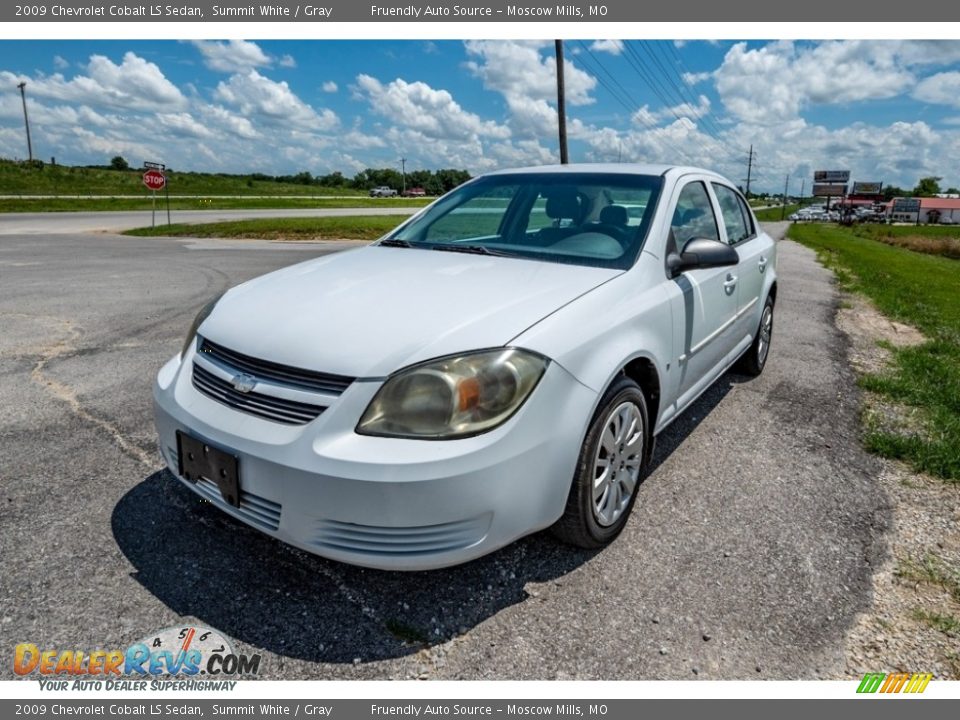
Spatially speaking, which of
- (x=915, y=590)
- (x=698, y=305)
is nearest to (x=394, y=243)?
(x=698, y=305)

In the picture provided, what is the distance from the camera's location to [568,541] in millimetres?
2426

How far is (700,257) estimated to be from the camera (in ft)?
9.41

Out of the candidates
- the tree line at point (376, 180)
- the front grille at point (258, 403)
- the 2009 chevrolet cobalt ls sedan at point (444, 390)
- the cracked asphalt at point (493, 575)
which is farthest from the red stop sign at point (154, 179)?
the tree line at point (376, 180)

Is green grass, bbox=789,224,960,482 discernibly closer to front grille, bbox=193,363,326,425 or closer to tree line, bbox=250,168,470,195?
front grille, bbox=193,363,326,425

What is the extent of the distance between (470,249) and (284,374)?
1.38 m

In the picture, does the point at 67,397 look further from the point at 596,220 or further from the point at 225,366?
the point at 596,220

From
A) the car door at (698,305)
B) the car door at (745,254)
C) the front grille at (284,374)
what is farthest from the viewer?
the car door at (745,254)

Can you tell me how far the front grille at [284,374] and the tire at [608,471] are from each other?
0.92 m

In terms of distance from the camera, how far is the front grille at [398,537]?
1.91 meters

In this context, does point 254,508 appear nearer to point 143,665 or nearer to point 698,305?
point 143,665

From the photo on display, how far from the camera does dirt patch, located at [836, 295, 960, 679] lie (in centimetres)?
199

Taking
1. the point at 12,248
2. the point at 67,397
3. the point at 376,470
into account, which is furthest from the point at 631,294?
the point at 12,248

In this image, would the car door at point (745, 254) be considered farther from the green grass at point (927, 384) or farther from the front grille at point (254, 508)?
the front grille at point (254, 508)

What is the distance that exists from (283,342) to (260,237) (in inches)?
769
